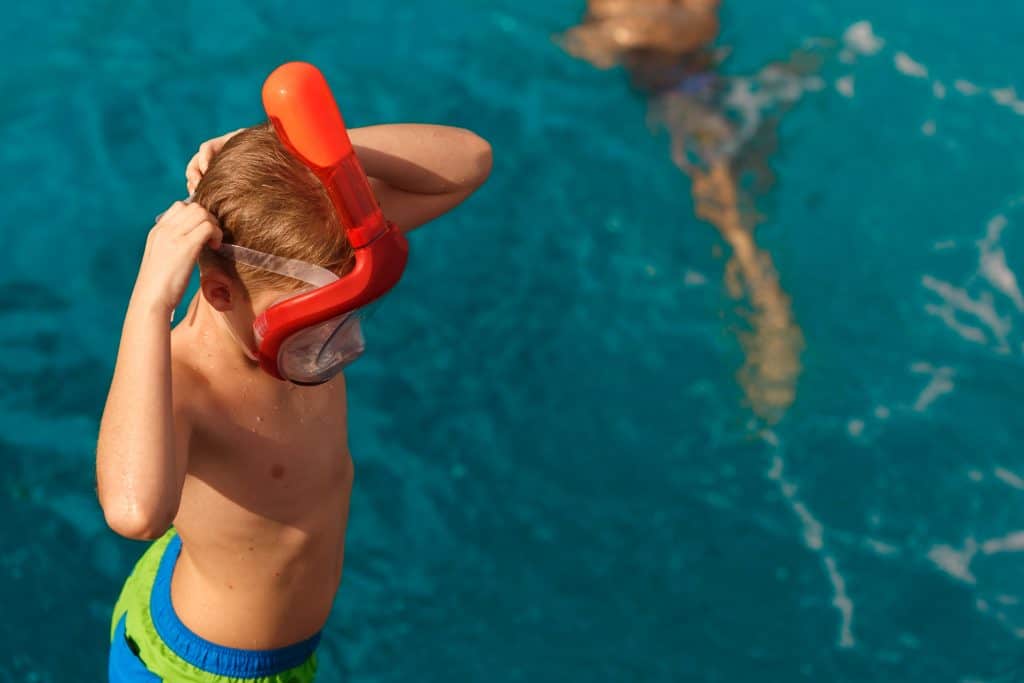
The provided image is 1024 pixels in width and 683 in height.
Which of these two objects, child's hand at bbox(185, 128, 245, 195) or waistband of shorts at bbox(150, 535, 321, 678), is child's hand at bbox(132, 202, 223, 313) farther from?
waistband of shorts at bbox(150, 535, 321, 678)

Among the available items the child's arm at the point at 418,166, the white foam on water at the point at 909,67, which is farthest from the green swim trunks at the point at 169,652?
the white foam on water at the point at 909,67

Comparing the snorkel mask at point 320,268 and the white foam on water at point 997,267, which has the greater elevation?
the white foam on water at point 997,267

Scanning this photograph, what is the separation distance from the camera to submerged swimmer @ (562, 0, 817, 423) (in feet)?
19.0

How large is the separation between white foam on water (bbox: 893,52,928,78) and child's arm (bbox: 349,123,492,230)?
4.25 metres

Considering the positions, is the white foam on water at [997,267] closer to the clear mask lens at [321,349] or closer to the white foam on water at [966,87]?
the white foam on water at [966,87]

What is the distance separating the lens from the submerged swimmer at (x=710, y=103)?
578cm

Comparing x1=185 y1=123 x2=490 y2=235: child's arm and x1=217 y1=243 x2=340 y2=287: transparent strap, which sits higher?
x1=185 y1=123 x2=490 y2=235: child's arm

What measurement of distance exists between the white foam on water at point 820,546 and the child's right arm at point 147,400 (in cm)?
331

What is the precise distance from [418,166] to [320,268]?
0.71 meters

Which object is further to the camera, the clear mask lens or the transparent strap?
the clear mask lens

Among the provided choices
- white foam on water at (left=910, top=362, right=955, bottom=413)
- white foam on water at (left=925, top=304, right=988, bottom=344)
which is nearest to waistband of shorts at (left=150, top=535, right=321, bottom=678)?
white foam on water at (left=910, top=362, right=955, bottom=413)

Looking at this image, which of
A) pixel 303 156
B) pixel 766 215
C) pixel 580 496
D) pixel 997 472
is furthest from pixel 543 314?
pixel 303 156

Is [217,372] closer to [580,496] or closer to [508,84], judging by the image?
[580,496]

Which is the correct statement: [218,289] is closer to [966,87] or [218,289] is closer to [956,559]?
[956,559]
